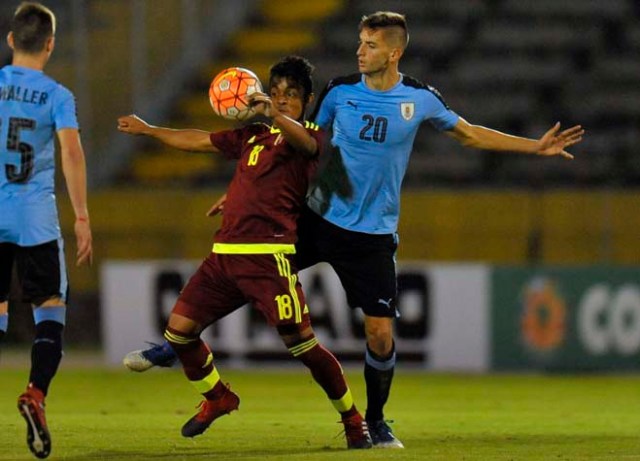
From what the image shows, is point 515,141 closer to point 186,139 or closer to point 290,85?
point 290,85

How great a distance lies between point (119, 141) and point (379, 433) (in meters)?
11.4

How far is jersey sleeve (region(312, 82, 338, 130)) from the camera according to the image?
8.47 m

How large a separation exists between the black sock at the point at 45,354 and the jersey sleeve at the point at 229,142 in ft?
4.17

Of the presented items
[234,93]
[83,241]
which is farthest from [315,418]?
[83,241]

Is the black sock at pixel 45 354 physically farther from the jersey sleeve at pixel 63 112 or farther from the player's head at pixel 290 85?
the player's head at pixel 290 85

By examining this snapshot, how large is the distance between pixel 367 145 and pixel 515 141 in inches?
33.0

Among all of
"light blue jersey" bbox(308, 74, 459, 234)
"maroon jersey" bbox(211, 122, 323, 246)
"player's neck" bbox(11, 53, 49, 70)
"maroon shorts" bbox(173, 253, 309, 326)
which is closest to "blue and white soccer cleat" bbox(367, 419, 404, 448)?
"maroon shorts" bbox(173, 253, 309, 326)

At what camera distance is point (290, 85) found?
8047 mm

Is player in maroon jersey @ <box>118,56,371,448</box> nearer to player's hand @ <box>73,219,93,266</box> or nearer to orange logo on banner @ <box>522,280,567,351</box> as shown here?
player's hand @ <box>73,219,93,266</box>

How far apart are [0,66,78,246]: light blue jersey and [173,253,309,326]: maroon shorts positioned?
2.83ft

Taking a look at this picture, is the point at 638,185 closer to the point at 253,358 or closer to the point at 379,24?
the point at 253,358

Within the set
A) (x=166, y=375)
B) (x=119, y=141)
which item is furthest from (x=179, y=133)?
(x=119, y=141)

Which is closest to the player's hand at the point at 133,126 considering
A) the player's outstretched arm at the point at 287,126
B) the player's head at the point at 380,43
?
the player's outstretched arm at the point at 287,126

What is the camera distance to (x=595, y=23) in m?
19.9
